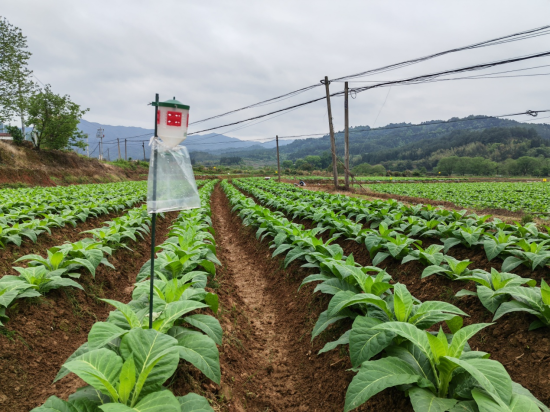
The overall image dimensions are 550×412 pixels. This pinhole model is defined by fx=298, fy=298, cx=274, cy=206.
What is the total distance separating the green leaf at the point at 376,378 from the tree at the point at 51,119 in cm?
3948

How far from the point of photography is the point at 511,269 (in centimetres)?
425

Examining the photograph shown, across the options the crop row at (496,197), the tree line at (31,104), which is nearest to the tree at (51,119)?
the tree line at (31,104)

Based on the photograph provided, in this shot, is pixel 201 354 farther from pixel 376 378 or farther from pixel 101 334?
pixel 376 378

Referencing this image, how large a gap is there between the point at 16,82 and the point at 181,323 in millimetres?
42009

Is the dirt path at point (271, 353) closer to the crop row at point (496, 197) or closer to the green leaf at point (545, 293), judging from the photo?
the green leaf at point (545, 293)

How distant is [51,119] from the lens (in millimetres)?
31656

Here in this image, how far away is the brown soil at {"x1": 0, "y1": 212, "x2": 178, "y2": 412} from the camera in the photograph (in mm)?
2674

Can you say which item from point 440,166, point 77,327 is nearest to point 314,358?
point 77,327

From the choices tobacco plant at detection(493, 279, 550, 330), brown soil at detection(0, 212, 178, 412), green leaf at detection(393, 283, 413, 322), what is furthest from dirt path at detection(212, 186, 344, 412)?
tobacco plant at detection(493, 279, 550, 330)

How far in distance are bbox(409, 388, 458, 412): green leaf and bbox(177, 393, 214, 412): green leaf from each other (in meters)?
1.24

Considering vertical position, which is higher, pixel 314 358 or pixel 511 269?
pixel 511 269

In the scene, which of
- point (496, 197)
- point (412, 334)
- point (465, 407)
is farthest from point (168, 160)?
point (496, 197)

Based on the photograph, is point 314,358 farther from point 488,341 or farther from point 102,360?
point 102,360

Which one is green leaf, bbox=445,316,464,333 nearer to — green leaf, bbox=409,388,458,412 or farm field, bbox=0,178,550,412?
farm field, bbox=0,178,550,412
